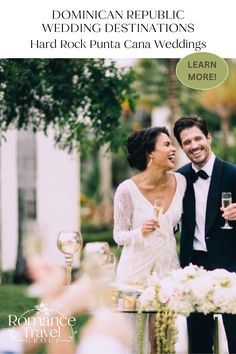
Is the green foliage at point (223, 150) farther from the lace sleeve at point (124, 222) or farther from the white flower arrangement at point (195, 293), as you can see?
the white flower arrangement at point (195, 293)

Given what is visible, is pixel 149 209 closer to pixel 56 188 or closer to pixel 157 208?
pixel 157 208

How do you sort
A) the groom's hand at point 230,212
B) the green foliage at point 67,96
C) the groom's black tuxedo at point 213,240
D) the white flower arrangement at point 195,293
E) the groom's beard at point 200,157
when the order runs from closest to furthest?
the white flower arrangement at point 195,293 → the groom's hand at point 230,212 → the groom's black tuxedo at point 213,240 → the groom's beard at point 200,157 → the green foliage at point 67,96

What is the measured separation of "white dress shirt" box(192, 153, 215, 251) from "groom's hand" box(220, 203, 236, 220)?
20 cm

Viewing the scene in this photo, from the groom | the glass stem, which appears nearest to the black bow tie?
the groom

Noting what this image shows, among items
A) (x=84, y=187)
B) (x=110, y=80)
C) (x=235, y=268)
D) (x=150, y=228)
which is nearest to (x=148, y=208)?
(x=150, y=228)

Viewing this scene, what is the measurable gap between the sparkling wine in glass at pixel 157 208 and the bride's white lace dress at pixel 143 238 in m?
0.09

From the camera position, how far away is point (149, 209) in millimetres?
4355

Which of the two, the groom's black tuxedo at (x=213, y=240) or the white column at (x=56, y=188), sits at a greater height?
the white column at (x=56, y=188)

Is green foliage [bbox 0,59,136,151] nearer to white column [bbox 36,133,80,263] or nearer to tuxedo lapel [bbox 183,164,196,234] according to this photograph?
white column [bbox 36,133,80,263]

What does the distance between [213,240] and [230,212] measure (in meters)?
0.23

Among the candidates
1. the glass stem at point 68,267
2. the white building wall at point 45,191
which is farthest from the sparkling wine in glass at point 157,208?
the white building wall at point 45,191

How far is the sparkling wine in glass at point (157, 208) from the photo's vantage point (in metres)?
4.13

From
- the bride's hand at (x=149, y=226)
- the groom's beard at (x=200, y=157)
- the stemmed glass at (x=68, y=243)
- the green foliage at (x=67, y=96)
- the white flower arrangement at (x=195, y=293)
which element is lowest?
the white flower arrangement at (x=195, y=293)

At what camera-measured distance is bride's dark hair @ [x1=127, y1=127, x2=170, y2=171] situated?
4410 millimetres
